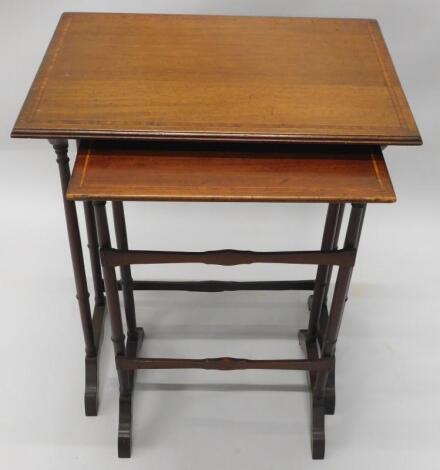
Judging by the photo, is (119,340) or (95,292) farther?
(95,292)

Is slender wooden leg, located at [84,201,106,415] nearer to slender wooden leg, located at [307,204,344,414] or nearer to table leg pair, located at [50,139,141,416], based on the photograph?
table leg pair, located at [50,139,141,416]

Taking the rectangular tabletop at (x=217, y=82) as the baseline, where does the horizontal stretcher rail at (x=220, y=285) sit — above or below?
below

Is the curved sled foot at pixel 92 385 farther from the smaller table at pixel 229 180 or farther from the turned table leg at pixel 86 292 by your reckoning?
the smaller table at pixel 229 180

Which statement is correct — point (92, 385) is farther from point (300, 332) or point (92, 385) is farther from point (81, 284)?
point (300, 332)

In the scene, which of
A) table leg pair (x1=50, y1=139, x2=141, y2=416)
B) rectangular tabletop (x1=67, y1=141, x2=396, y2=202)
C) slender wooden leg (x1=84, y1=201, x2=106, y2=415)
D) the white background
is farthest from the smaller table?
the white background

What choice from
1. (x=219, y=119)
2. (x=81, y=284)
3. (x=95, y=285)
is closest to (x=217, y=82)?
(x=219, y=119)

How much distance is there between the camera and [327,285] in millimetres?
1921

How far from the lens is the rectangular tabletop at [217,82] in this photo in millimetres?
1314

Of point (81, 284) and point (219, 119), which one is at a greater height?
point (219, 119)

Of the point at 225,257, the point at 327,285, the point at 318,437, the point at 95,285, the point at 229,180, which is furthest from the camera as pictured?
the point at 95,285

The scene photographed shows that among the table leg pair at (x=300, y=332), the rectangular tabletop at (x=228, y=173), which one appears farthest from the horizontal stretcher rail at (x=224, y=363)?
the rectangular tabletop at (x=228, y=173)

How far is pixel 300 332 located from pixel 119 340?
626 mm

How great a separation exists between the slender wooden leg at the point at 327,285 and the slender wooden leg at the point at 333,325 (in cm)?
5

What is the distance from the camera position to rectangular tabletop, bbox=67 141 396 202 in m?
1.25
